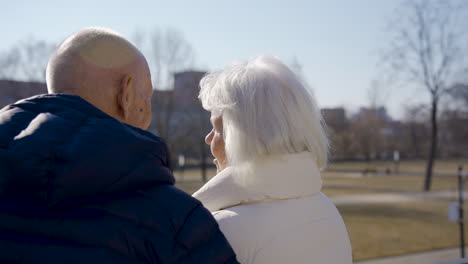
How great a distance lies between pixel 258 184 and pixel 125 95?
0.45 metres

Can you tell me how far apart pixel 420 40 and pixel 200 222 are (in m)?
34.3

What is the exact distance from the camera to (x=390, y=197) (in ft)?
77.7

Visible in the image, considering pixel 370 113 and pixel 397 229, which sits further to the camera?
pixel 370 113

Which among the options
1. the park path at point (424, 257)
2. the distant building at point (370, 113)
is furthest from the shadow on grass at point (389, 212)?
the distant building at point (370, 113)

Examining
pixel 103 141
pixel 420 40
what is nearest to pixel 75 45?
pixel 103 141

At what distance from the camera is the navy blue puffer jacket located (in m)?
1.02

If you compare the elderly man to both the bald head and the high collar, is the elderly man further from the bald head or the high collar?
the high collar

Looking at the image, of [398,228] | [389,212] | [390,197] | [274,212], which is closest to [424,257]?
[398,228]

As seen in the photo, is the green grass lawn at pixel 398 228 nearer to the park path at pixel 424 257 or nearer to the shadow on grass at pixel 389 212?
the shadow on grass at pixel 389 212

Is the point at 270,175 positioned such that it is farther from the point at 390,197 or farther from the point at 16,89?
the point at 390,197

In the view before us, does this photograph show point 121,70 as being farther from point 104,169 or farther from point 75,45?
point 104,169

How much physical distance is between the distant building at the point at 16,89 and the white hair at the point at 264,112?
19937mm

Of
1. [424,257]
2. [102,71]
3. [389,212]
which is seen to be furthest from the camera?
[389,212]

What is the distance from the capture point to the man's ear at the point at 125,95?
4.49 feet
